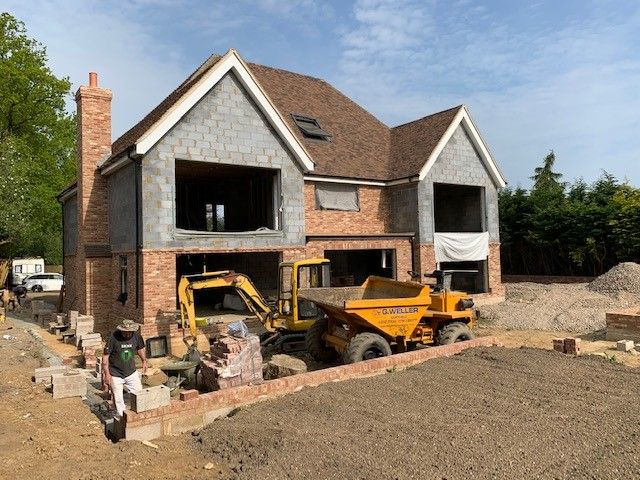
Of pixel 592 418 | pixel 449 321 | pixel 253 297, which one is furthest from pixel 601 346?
pixel 253 297

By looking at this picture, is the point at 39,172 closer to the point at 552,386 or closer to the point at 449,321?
the point at 449,321

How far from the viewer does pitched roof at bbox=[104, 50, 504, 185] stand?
19.1m

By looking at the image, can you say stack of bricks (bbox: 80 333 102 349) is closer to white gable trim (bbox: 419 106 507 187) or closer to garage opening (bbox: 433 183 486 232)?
white gable trim (bbox: 419 106 507 187)

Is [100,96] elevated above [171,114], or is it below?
above

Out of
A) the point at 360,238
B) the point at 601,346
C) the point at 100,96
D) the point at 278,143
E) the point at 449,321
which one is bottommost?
the point at 601,346

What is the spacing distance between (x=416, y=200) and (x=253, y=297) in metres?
9.34

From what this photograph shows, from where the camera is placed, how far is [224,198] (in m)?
24.0

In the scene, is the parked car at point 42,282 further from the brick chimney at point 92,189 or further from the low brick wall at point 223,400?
the low brick wall at point 223,400

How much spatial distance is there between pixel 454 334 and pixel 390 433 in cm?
544

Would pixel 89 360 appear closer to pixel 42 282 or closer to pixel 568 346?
pixel 568 346

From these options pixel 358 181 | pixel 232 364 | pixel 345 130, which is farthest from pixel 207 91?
pixel 232 364

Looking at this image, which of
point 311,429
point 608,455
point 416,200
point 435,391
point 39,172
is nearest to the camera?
point 608,455

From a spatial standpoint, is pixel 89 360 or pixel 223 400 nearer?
pixel 223 400

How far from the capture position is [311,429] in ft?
21.4
